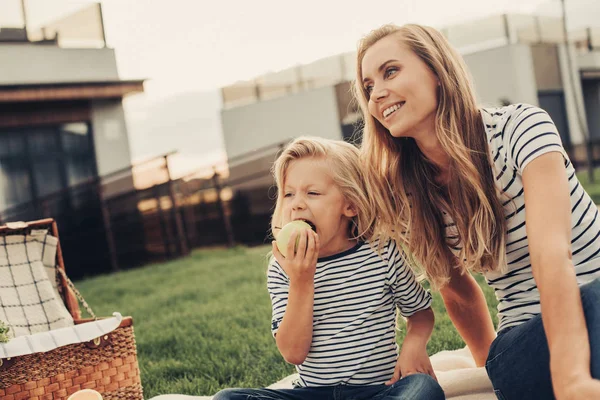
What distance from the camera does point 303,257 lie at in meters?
2.15

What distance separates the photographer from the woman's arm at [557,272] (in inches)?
66.1

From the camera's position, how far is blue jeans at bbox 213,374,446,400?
2096 mm

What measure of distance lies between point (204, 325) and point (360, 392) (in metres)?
2.75

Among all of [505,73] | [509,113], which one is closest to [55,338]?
[509,113]

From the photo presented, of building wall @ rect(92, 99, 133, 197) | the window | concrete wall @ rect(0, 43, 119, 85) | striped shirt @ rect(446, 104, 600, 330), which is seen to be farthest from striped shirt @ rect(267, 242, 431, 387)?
building wall @ rect(92, 99, 133, 197)

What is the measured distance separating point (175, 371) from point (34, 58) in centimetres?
1093

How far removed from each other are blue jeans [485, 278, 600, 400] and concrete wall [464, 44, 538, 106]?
19.7 m

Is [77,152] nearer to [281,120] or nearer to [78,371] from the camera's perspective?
[78,371]

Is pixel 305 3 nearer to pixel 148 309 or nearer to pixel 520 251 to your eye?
pixel 148 309

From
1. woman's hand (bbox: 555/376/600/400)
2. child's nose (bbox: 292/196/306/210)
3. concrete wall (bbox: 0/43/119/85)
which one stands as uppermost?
concrete wall (bbox: 0/43/119/85)

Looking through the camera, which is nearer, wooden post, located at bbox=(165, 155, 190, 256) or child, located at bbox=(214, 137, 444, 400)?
child, located at bbox=(214, 137, 444, 400)

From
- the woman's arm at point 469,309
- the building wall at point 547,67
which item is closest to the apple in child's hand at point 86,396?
the woman's arm at point 469,309

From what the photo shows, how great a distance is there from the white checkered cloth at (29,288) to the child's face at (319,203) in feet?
4.89

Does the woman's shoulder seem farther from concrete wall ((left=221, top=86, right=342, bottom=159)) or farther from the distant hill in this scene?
concrete wall ((left=221, top=86, right=342, bottom=159))
